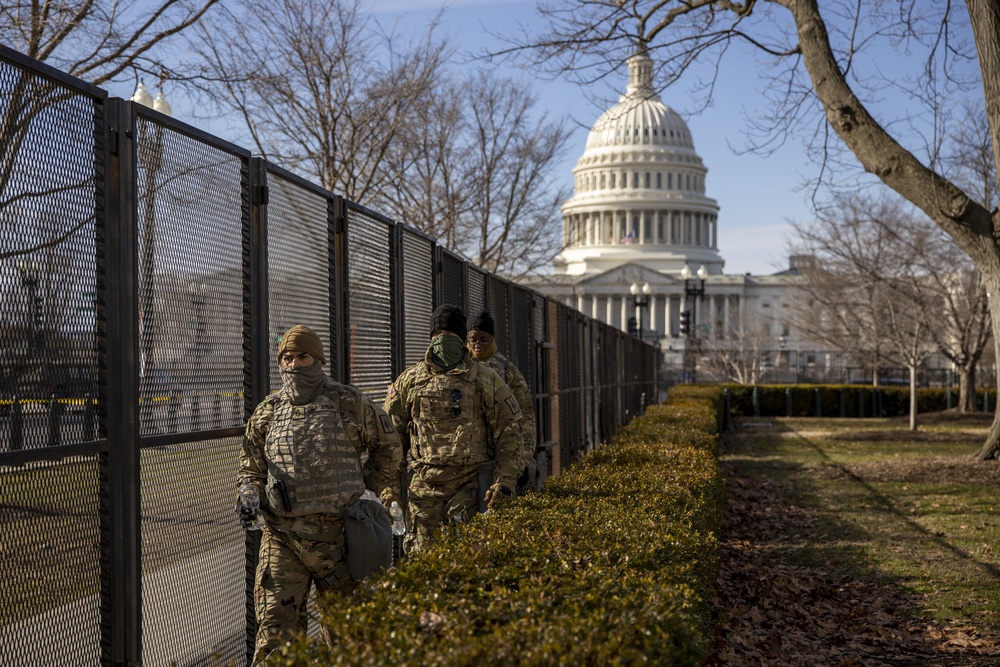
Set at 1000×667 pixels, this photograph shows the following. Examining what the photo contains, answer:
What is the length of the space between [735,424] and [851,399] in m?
8.66

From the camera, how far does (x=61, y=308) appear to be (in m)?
3.86

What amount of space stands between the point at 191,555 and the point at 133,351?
1.06 meters

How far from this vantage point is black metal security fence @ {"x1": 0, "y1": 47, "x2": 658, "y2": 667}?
368cm

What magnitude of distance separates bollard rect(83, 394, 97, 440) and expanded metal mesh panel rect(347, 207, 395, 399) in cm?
276

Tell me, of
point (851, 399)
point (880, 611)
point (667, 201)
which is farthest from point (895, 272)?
point (667, 201)

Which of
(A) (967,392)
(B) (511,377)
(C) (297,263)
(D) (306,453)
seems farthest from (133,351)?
(A) (967,392)

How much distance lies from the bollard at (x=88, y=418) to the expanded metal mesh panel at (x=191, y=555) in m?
0.49

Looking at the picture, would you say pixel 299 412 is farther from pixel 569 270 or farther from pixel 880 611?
pixel 569 270

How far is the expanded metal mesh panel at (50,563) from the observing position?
361cm

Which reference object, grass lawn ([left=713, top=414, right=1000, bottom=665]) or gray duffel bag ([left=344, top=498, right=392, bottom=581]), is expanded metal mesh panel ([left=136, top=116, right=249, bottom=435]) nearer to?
gray duffel bag ([left=344, top=498, right=392, bottom=581])

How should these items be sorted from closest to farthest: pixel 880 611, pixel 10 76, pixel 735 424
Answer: pixel 10 76 → pixel 880 611 → pixel 735 424

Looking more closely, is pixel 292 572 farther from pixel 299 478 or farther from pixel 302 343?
pixel 302 343

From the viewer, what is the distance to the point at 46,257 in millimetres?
3779

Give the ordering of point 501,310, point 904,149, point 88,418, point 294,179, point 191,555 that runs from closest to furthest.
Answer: point 88,418
point 191,555
point 294,179
point 501,310
point 904,149
